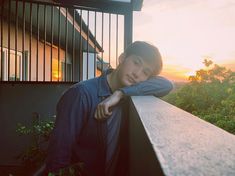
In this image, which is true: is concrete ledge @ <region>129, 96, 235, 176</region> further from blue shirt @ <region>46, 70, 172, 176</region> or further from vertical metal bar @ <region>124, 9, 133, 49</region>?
vertical metal bar @ <region>124, 9, 133, 49</region>

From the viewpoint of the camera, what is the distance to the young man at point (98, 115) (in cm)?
178

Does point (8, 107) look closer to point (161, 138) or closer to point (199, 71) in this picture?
point (199, 71)

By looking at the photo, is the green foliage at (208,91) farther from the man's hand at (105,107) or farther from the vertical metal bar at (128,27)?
the man's hand at (105,107)

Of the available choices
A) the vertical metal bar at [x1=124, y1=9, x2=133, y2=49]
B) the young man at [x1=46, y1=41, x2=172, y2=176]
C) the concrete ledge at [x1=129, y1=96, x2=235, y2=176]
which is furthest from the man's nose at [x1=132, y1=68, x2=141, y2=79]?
the vertical metal bar at [x1=124, y1=9, x2=133, y2=49]

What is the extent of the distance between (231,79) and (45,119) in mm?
3201

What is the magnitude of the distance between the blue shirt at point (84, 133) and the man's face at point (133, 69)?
60mm

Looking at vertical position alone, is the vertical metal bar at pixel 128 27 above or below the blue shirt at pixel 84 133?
above

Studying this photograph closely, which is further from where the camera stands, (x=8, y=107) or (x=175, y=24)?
(x=175, y=24)

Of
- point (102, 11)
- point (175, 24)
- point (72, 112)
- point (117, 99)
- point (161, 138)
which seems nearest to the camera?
point (161, 138)

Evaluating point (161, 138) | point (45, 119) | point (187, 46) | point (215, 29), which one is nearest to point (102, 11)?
point (45, 119)

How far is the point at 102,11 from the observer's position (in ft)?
17.5

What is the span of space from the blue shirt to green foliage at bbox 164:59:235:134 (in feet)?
12.6

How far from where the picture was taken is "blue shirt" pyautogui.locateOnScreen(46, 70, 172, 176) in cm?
177

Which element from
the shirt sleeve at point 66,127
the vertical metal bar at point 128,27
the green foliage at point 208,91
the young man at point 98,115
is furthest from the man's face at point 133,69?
the green foliage at point 208,91
